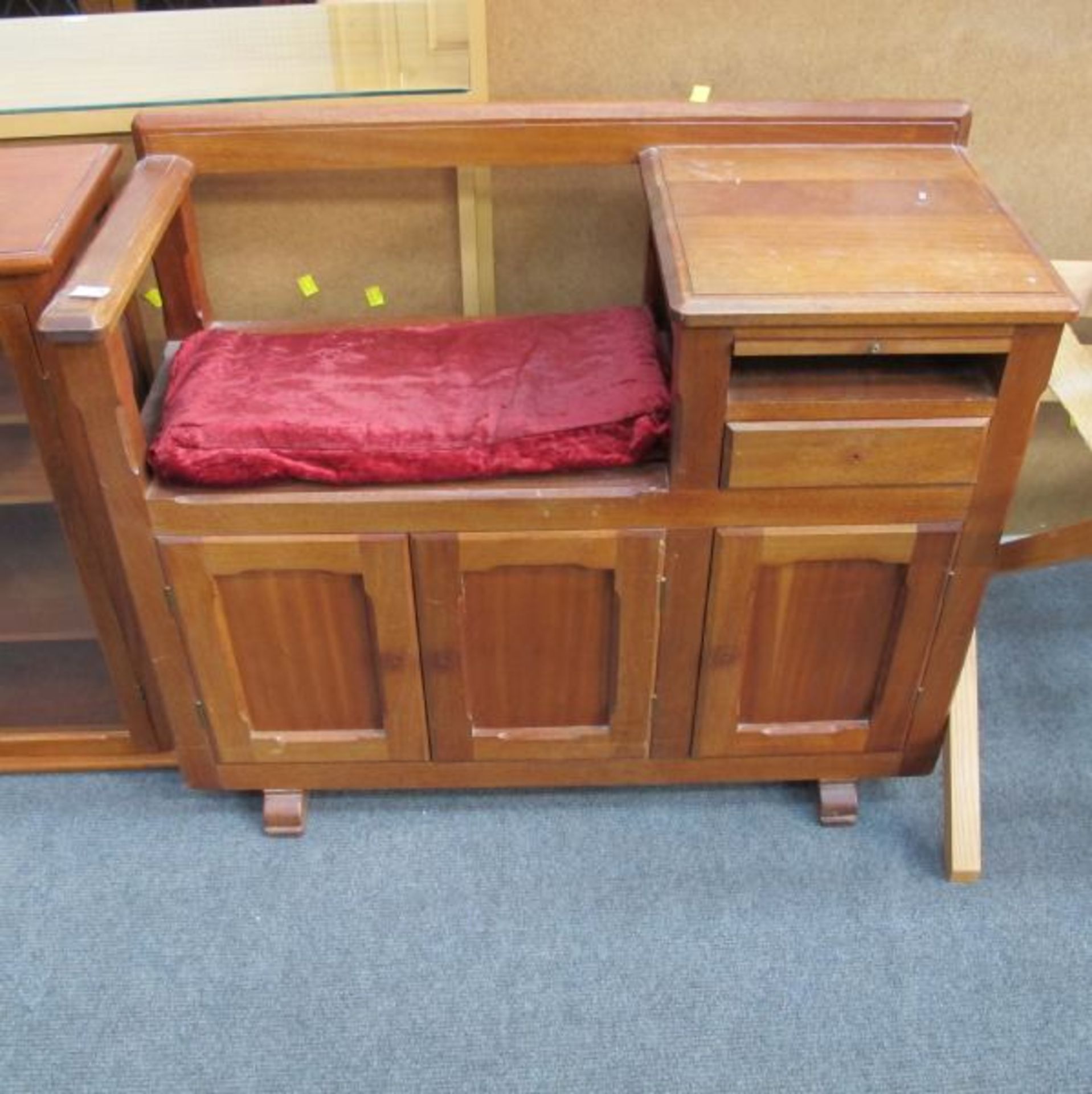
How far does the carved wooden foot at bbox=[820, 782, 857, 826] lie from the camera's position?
155cm

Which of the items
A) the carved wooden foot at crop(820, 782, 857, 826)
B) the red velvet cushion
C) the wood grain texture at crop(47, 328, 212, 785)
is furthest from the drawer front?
the wood grain texture at crop(47, 328, 212, 785)

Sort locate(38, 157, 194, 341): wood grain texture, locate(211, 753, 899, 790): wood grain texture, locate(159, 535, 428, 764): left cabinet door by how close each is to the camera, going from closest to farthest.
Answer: locate(38, 157, 194, 341): wood grain texture → locate(159, 535, 428, 764): left cabinet door → locate(211, 753, 899, 790): wood grain texture

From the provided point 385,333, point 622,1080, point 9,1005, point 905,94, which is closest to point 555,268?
point 385,333

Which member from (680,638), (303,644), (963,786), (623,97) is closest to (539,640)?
(680,638)

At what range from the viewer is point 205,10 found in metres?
1.45

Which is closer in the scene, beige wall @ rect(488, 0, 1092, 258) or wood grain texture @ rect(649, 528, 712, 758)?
wood grain texture @ rect(649, 528, 712, 758)

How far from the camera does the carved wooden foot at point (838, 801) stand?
1.55 m

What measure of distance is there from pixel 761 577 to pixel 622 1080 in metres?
0.61

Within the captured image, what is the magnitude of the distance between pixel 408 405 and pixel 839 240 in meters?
0.51

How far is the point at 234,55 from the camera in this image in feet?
4.82

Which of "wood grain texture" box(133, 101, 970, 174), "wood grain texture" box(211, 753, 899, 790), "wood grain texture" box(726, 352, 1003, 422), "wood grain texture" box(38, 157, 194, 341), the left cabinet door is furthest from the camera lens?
"wood grain texture" box(211, 753, 899, 790)

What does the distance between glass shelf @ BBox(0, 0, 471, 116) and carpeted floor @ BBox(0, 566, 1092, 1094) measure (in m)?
0.97

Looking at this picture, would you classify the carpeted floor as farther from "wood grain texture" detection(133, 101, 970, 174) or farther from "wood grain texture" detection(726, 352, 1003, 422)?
"wood grain texture" detection(133, 101, 970, 174)

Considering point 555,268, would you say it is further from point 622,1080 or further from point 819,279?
point 622,1080
